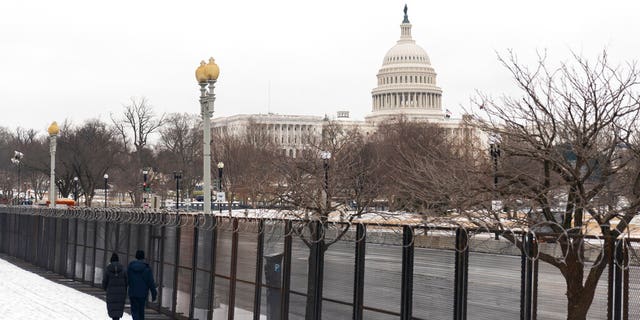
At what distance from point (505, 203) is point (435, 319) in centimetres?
162

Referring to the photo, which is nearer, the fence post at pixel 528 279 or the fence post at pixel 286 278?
the fence post at pixel 528 279

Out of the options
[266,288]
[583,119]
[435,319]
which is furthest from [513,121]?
[266,288]

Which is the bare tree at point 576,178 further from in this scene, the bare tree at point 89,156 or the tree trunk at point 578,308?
the bare tree at point 89,156

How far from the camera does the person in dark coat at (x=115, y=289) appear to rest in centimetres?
1784

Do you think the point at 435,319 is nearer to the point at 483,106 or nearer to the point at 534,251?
the point at 534,251

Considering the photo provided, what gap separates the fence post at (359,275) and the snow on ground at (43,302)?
320 inches

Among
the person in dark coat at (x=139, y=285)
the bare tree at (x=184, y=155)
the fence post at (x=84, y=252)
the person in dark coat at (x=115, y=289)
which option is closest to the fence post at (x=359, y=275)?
the person in dark coat at (x=139, y=285)

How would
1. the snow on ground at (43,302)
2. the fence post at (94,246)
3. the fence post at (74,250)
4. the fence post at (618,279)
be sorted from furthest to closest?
1. the fence post at (74,250)
2. the fence post at (94,246)
3. the snow on ground at (43,302)
4. the fence post at (618,279)

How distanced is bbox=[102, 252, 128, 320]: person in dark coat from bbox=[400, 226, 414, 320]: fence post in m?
7.49

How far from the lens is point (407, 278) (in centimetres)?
1195

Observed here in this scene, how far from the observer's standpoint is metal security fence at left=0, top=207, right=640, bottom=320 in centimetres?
1017

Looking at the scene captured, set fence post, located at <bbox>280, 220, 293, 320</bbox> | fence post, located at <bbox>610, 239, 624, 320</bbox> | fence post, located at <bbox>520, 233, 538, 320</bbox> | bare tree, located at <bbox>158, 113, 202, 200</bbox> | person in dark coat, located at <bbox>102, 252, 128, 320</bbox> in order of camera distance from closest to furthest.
Result: fence post, located at <bbox>610, 239, 624, 320</bbox>
fence post, located at <bbox>520, 233, 538, 320</bbox>
fence post, located at <bbox>280, 220, 293, 320</bbox>
person in dark coat, located at <bbox>102, 252, 128, 320</bbox>
bare tree, located at <bbox>158, 113, 202, 200</bbox>

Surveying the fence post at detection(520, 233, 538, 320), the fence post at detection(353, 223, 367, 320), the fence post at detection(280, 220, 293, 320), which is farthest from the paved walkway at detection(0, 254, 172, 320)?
the fence post at detection(520, 233, 538, 320)

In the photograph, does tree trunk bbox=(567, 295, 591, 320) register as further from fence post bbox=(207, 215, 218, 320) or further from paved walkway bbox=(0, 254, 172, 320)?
paved walkway bbox=(0, 254, 172, 320)
